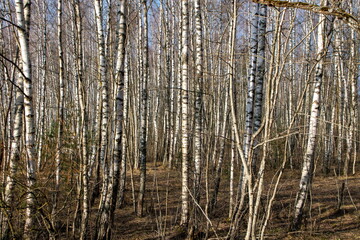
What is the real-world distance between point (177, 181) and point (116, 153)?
5909mm

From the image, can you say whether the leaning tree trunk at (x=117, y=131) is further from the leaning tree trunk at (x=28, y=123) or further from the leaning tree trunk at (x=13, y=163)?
the leaning tree trunk at (x=13, y=163)

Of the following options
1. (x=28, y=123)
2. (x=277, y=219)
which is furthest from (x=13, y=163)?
(x=277, y=219)

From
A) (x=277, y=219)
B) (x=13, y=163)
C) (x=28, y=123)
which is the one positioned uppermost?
(x=28, y=123)

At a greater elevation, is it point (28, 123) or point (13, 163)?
point (28, 123)

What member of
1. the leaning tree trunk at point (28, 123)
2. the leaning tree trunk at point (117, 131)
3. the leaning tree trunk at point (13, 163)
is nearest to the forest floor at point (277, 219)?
the leaning tree trunk at point (117, 131)

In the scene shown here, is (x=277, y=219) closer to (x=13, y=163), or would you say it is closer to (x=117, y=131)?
(x=117, y=131)

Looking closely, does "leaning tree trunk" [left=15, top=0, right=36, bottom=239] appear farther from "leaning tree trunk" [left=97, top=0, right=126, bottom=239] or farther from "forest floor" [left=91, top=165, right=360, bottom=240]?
"forest floor" [left=91, top=165, right=360, bottom=240]

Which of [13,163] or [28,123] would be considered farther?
[13,163]

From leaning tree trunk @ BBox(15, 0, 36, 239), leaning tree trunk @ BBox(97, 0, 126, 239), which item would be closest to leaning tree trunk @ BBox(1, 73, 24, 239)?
leaning tree trunk @ BBox(15, 0, 36, 239)

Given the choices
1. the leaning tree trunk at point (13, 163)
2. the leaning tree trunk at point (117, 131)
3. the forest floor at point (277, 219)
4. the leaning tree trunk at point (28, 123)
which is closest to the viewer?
the leaning tree trunk at point (28, 123)

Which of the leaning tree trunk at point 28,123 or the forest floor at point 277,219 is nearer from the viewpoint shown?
the leaning tree trunk at point 28,123

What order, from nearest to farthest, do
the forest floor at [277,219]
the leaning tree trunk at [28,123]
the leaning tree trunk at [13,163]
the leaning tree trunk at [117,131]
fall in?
1. the leaning tree trunk at [28,123]
2. the leaning tree trunk at [13,163]
3. the leaning tree trunk at [117,131]
4. the forest floor at [277,219]

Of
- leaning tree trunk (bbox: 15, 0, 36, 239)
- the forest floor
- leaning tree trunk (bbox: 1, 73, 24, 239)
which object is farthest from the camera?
the forest floor

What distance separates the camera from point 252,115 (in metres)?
5.74
